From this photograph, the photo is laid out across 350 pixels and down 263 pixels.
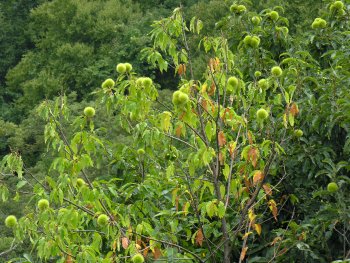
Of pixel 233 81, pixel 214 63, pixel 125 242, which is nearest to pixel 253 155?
pixel 233 81

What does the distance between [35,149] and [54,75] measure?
8.21 meters

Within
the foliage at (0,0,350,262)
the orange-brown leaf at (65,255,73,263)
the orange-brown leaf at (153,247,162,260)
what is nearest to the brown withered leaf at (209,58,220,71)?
the foliage at (0,0,350,262)

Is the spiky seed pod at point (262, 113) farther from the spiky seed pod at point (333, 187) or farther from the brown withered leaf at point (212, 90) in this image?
the spiky seed pod at point (333, 187)

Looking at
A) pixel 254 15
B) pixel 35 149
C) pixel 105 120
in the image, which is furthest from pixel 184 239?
pixel 35 149

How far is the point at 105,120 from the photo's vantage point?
23234mm

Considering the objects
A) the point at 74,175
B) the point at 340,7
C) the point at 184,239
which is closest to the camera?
the point at 74,175

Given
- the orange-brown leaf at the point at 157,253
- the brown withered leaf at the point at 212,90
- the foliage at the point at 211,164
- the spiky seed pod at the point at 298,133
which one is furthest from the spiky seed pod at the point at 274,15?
the orange-brown leaf at the point at 157,253

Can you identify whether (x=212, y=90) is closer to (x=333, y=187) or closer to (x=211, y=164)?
(x=211, y=164)

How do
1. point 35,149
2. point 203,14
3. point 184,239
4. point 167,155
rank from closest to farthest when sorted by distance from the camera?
point 167,155
point 184,239
point 35,149
point 203,14

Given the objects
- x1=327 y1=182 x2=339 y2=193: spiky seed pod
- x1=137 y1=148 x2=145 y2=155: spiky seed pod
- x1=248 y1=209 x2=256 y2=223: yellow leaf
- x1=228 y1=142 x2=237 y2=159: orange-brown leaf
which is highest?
x1=228 y1=142 x2=237 y2=159: orange-brown leaf

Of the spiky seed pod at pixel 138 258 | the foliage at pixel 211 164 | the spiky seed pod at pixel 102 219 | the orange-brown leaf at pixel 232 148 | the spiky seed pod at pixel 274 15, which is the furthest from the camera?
the spiky seed pod at pixel 274 15

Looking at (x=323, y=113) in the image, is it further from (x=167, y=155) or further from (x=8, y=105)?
(x=8, y=105)

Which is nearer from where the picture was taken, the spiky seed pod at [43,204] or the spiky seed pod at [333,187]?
the spiky seed pod at [43,204]

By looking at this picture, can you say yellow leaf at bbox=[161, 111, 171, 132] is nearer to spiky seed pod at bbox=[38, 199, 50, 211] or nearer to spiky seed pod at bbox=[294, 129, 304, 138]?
spiky seed pod at bbox=[38, 199, 50, 211]
